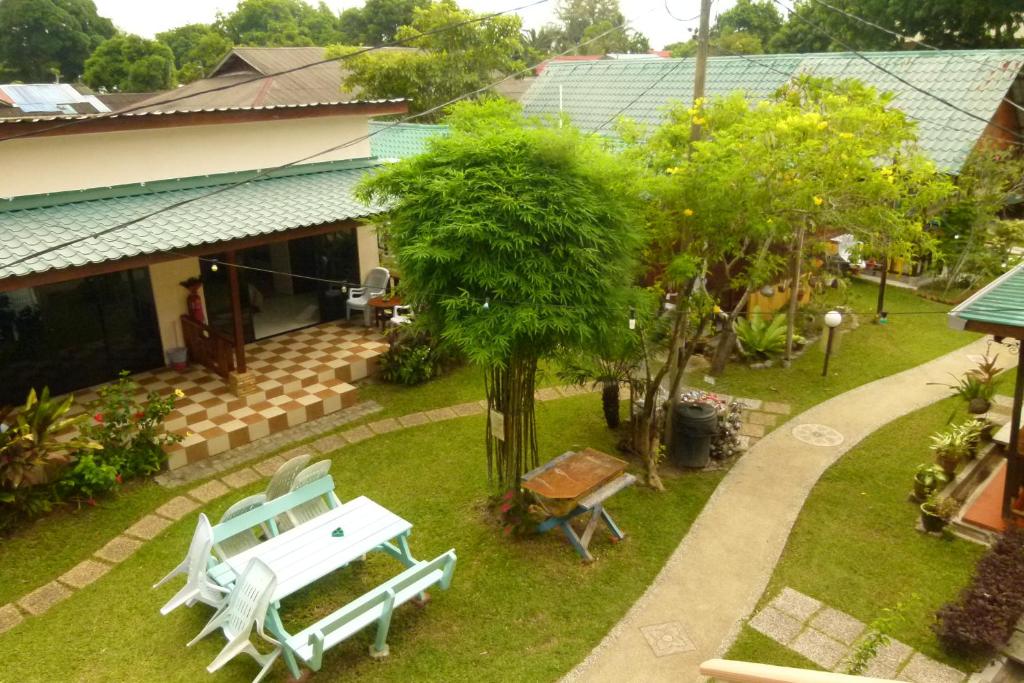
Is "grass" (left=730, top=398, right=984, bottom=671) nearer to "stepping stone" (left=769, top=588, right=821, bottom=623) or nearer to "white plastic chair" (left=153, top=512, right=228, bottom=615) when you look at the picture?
"stepping stone" (left=769, top=588, right=821, bottom=623)

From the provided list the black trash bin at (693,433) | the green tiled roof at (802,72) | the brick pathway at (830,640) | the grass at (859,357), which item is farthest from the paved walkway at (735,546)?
the green tiled roof at (802,72)

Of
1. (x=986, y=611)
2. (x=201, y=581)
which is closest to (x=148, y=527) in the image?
(x=201, y=581)

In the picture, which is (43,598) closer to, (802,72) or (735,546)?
(735,546)

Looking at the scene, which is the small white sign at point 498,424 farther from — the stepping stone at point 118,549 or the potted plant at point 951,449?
the potted plant at point 951,449

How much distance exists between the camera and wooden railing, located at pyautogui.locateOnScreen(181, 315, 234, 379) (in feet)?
34.8

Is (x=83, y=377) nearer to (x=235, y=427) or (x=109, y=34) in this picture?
(x=235, y=427)

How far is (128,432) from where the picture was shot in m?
8.65

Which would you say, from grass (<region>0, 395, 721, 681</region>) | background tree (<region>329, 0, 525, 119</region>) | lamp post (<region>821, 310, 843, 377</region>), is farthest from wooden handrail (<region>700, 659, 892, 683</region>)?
background tree (<region>329, 0, 525, 119</region>)

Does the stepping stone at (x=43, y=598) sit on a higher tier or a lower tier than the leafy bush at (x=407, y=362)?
lower

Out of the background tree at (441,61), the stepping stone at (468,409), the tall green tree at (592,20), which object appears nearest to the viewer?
the stepping stone at (468,409)

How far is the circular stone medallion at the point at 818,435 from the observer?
9.66 metres

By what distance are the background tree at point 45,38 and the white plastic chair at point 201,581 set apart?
66237 mm

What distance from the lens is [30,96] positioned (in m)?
23.0

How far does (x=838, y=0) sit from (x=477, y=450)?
32.5m
